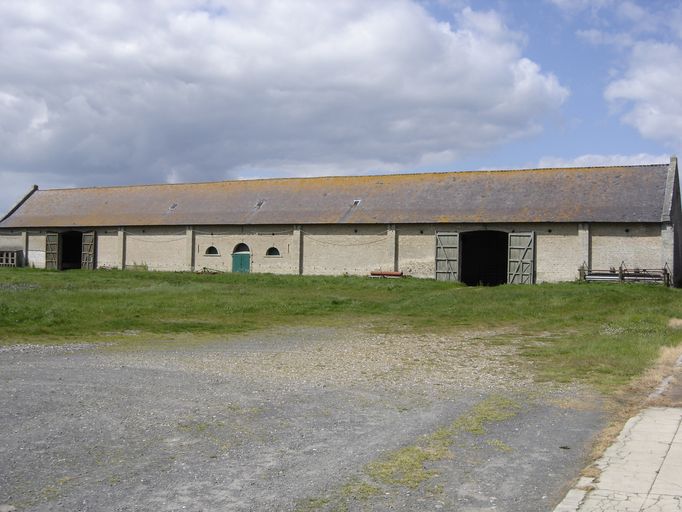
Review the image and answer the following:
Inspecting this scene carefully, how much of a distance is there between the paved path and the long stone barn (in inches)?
920

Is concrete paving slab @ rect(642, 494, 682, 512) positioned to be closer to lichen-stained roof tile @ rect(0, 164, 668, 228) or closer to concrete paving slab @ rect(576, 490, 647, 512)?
concrete paving slab @ rect(576, 490, 647, 512)

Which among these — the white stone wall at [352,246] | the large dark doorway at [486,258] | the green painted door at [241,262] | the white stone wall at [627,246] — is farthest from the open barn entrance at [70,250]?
the white stone wall at [627,246]

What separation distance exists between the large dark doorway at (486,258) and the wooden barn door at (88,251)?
2150 centimetres

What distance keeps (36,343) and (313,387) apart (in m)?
6.76

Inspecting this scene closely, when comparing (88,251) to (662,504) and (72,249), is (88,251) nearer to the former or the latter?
(72,249)

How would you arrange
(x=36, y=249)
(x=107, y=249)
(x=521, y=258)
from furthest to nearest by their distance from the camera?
(x=36, y=249) → (x=107, y=249) → (x=521, y=258)

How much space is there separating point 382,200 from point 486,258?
20.8 feet

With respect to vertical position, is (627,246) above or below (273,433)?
above

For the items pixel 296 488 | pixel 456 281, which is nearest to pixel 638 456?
pixel 296 488

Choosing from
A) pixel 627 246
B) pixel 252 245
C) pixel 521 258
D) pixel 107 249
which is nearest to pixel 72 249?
pixel 107 249

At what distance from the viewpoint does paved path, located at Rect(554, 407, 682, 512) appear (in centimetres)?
479

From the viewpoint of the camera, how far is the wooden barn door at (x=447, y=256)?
103ft

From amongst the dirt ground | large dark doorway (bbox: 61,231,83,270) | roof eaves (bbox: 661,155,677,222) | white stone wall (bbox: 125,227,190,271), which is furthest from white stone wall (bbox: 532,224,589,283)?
large dark doorway (bbox: 61,231,83,270)

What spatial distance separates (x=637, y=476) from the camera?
5348 mm
